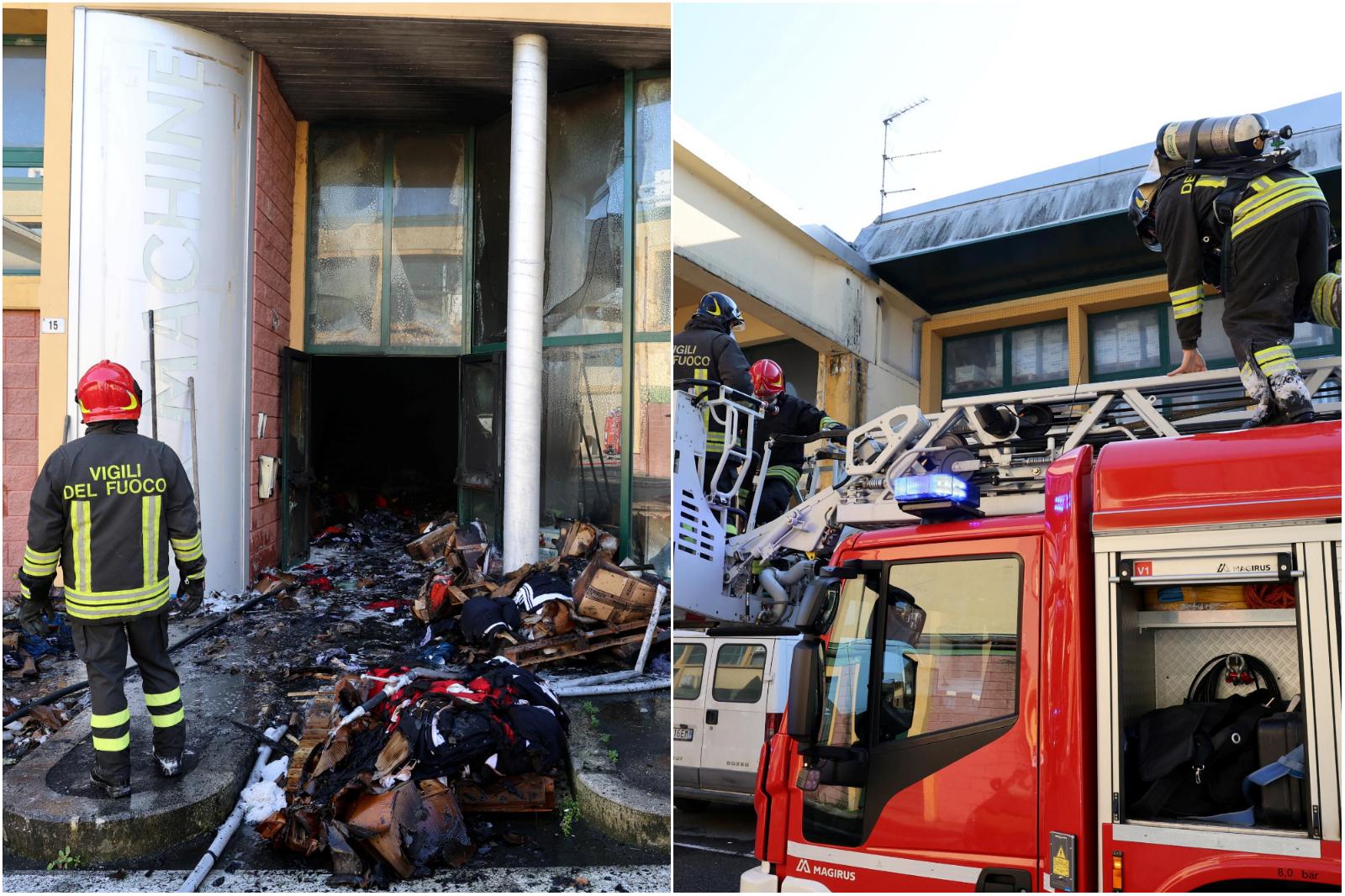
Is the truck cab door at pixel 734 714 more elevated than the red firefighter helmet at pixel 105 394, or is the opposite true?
the red firefighter helmet at pixel 105 394

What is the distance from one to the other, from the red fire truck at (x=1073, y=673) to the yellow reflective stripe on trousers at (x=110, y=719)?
122 inches

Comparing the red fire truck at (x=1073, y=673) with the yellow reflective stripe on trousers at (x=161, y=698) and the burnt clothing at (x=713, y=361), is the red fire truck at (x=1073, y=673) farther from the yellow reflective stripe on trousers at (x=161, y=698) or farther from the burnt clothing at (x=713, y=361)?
the burnt clothing at (x=713, y=361)

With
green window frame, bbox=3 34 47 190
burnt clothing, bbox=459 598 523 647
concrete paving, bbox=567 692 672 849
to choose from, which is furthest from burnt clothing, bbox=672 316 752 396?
green window frame, bbox=3 34 47 190

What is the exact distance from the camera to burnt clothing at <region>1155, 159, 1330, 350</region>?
3973 millimetres

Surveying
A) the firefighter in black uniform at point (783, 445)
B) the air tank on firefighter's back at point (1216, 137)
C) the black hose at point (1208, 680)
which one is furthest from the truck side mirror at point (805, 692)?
the firefighter in black uniform at point (783, 445)

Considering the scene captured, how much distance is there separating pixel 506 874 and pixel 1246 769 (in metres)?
2.97

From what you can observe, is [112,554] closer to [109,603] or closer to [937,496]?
[109,603]

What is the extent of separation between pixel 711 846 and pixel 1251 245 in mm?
4826

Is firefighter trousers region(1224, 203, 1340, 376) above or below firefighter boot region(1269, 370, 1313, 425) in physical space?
above

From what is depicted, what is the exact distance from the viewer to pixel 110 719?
4.66 m

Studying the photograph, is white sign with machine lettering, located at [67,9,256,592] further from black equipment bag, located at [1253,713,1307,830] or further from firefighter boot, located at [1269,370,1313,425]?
black equipment bag, located at [1253,713,1307,830]

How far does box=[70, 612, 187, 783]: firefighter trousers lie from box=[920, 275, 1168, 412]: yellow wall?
941cm

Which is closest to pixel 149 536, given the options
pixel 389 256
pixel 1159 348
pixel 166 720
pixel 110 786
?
pixel 166 720

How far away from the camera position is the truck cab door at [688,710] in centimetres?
743
